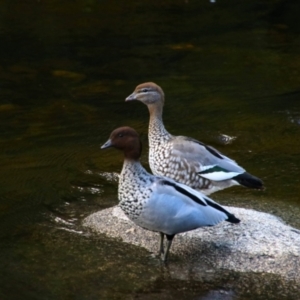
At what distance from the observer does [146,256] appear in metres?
6.40

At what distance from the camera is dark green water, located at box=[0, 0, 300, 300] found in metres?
6.07

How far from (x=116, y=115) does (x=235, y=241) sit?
13.8 ft

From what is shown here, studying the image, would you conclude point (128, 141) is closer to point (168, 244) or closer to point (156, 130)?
point (168, 244)

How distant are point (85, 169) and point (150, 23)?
254 inches

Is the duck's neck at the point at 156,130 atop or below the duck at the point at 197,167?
atop

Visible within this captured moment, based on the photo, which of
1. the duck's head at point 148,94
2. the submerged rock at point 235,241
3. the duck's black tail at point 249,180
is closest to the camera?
the submerged rock at point 235,241

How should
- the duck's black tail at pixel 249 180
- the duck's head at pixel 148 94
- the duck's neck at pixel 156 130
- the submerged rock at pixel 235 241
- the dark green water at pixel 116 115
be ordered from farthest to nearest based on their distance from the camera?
the duck's head at pixel 148 94
the duck's neck at pixel 156 130
the duck's black tail at pixel 249 180
the submerged rock at pixel 235 241
the dark green water at pixel 116 115

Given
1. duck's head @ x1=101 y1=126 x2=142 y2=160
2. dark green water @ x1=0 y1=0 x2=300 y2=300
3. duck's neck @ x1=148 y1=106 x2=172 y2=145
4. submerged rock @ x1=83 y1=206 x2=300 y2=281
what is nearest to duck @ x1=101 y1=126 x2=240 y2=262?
duck's head @ x1=101 y1=126 x2=142 y2=160

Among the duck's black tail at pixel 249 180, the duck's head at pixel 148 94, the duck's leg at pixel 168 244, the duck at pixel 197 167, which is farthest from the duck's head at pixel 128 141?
the duck's head at pixel 148 94

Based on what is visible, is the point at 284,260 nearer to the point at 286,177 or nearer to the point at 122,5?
the point at 286,177

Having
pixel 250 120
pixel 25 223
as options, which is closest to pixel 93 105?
pixel 250 120

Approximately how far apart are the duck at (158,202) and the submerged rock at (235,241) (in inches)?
9.9

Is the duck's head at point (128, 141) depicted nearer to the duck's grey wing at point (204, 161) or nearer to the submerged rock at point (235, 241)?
the submerged rock at point (235, 241)

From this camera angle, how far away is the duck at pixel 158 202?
20.0ft
